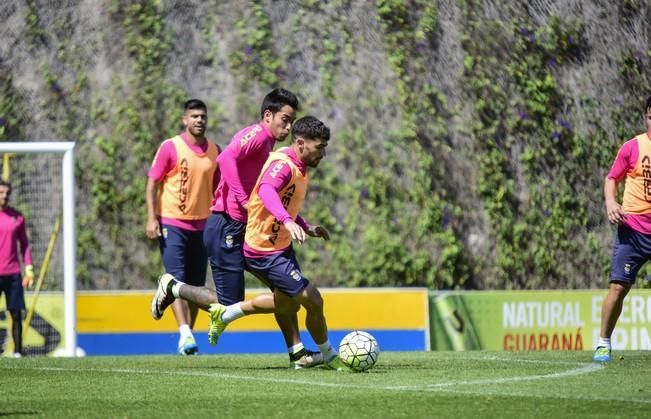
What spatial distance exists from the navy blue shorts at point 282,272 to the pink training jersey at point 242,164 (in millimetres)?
771

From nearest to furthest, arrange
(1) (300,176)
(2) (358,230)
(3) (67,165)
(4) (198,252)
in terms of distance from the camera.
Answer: (1) (300,176), (4) (198,252), (3) (67,165), (2) (358,230)

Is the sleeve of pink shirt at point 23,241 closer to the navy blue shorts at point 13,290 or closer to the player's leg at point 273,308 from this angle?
the navy blue shorts at point 13,290

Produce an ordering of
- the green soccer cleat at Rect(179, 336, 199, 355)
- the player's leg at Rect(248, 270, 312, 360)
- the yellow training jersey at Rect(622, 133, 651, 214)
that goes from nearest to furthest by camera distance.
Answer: the player's leg at Rect(248, 270, 312, 360)
the yellow training jersey at Rect(622, 133, 651, 214)
the green soccer cleat at Rect(179, 336, 199, 355)

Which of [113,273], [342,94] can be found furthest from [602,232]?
[113,273]

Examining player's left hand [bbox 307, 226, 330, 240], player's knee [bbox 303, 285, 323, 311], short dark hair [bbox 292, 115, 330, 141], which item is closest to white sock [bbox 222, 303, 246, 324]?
player's knee [bbox 303, 285, 323, 311]

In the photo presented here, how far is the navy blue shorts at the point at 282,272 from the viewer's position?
8.61 meters

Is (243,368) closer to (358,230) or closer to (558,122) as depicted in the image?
(358,230)

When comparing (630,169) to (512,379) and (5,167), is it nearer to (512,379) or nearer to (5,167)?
(512,379)

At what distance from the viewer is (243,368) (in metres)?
9.38

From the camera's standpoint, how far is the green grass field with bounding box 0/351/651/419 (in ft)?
21.0

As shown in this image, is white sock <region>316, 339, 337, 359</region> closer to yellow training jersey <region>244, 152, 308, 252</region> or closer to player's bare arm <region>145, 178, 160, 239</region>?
yellow training jersey <region>244, 152, 308, 252</region>

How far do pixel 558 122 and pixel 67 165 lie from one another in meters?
6.68

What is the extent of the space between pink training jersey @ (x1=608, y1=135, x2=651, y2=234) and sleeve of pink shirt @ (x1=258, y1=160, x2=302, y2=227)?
9.37 feet

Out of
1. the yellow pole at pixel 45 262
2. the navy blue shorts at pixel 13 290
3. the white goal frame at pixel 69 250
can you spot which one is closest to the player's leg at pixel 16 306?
the navy blue shorts at pixel 13 290
